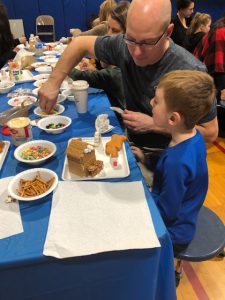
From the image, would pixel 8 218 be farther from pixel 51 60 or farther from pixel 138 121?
pixel 51 60

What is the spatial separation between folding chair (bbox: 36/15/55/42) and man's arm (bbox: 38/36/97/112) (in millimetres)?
4554

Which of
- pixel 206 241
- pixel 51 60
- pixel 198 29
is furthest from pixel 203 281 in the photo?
pixel 198 29

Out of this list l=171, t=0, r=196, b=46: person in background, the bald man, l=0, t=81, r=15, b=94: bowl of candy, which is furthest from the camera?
l=171, t=0, r=196, b=46: person in background

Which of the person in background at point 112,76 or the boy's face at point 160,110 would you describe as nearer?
the boy's face at point 160,110

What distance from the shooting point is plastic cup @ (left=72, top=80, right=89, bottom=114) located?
4.54 ft

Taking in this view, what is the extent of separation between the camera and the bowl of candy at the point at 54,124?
1.25 m

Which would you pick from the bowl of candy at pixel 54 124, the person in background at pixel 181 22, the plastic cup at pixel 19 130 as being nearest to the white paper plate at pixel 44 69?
the bowl of candy at pixel 54 124

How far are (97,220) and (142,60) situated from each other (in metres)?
0.80

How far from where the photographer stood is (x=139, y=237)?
733 millimetres

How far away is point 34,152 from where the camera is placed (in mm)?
1084

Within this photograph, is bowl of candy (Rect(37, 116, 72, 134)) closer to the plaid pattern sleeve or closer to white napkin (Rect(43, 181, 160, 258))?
white napkin (Rect(43, 181, 160, 258))

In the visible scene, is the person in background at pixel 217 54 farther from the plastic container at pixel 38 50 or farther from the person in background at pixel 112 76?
the plastic container at pixel 38 50

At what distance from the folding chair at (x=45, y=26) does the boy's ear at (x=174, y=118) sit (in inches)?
213

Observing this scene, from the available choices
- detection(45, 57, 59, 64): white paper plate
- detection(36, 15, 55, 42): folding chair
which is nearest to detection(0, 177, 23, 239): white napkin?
detection(45, 57, 59, 64): white paper plate
